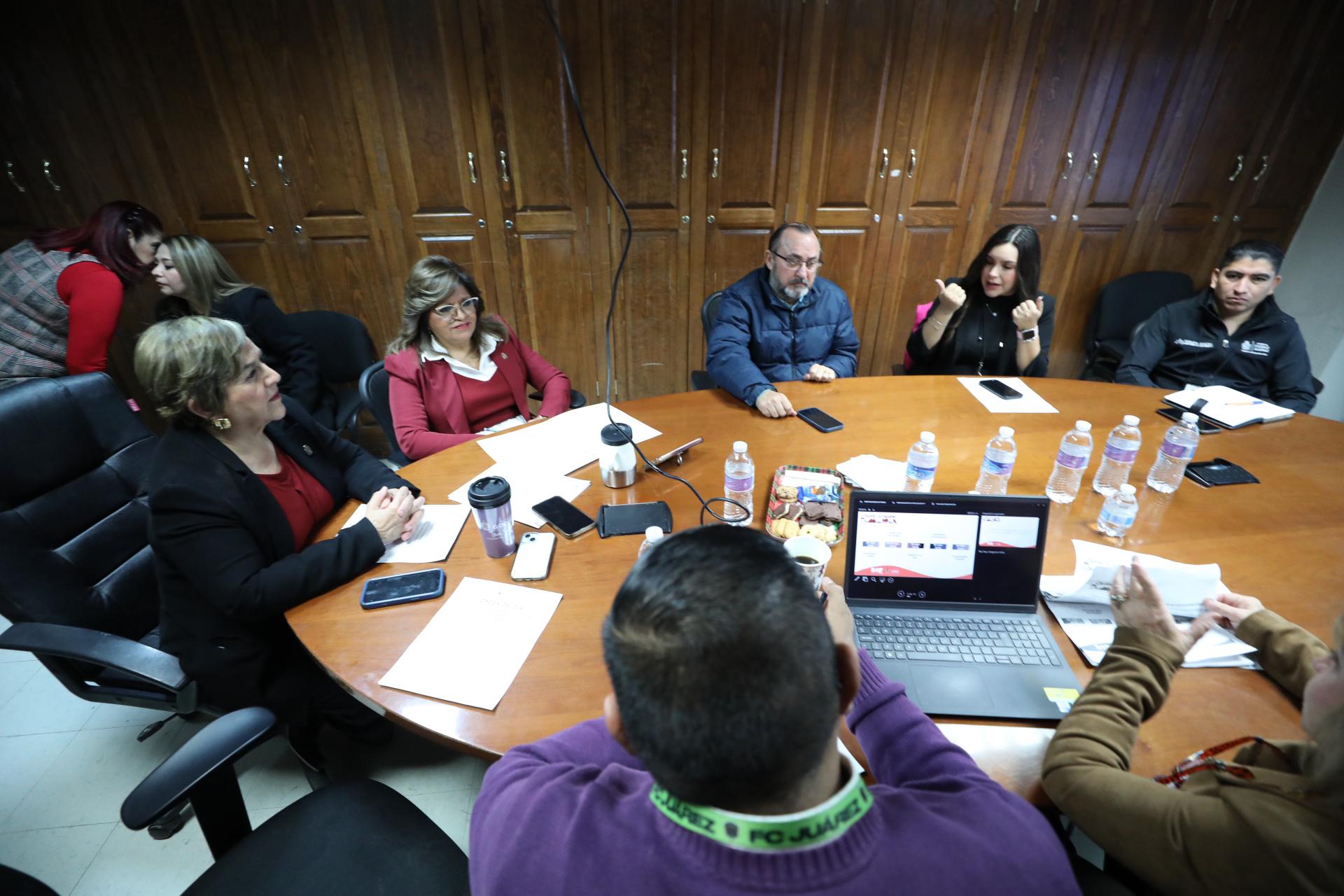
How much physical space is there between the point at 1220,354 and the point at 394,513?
3312mm

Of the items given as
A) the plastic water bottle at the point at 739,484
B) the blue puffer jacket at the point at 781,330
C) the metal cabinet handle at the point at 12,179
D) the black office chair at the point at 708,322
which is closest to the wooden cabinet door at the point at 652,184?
the black office chair at the point at 708,322

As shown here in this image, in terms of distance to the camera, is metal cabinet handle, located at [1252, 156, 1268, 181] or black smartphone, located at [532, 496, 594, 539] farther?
metal cabinet handle, located at [1252, 156, 1268, 181]

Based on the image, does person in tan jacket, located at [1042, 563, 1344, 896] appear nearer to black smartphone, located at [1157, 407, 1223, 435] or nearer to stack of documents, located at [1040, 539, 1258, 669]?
stack of documents, located at [1040, 539, 1258, 669]

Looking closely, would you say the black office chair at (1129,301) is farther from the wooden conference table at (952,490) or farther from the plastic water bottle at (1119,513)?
the plastic water bottle at (1119,513)

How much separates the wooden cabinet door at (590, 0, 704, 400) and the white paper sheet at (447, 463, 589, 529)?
5.49 feet

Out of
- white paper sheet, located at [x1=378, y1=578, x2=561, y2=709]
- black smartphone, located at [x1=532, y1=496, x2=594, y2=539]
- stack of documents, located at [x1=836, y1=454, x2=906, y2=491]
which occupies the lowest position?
white paper sheet, located at [x1=378, y1=578, x2=561, y2=709]

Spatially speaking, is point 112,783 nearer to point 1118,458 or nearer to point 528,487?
point 528,487

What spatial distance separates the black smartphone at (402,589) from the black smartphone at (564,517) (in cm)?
28

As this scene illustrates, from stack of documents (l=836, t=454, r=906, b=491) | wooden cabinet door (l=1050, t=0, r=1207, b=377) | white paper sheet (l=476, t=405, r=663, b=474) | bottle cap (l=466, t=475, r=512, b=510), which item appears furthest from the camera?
wooden cabinet door (l=1050, t=0, r=1207, b=377)

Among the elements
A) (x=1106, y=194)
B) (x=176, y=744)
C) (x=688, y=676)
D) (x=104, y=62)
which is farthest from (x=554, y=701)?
(x=1106, y=194)

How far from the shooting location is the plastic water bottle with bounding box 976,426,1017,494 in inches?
58.0

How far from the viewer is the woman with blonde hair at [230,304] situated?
8.16 ft

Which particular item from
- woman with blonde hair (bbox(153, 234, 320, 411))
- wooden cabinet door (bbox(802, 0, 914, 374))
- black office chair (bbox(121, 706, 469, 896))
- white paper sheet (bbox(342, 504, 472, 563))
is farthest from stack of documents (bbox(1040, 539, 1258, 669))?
woman with blonde hair (bbox(153, 234, 320, 411))

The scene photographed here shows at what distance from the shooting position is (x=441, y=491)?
1603 millimetres
